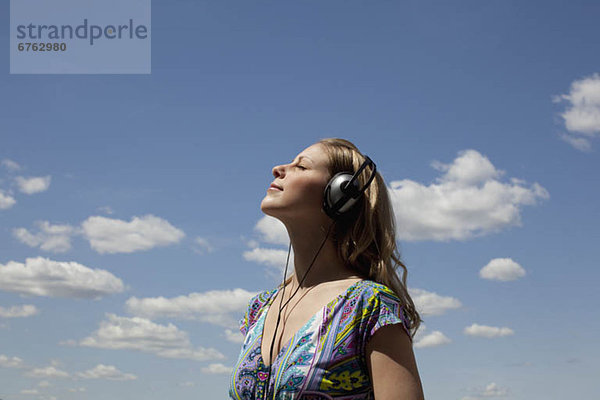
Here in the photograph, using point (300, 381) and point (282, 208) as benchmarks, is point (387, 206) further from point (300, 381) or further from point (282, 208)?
point (300, 381)

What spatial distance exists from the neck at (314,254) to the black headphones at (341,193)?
6.8 inches

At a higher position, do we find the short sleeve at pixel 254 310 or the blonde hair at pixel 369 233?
the blonde hair at pixel 369 233

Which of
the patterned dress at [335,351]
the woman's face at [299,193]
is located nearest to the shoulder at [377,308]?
the patterned dress at [335,351]

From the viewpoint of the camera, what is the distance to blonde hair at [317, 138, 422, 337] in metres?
3.30

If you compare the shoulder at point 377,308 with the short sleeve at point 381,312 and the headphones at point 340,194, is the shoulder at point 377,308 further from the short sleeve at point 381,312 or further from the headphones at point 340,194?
the headphones at point 340,194

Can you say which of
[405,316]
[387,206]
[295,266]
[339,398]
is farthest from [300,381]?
[387,206]

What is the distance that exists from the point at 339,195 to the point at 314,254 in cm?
44

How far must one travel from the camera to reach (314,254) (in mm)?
3484

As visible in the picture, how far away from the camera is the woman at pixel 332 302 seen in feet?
9.21

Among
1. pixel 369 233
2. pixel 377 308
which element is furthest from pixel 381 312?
pixel 369 233

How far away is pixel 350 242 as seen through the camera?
11.3 feet

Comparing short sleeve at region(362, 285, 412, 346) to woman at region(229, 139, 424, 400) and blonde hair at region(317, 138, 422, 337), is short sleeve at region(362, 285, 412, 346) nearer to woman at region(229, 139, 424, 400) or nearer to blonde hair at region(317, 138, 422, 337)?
woman at region(229, 139, 424, 400)

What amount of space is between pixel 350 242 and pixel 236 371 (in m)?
0.99

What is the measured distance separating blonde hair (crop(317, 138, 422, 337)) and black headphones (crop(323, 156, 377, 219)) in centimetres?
14
